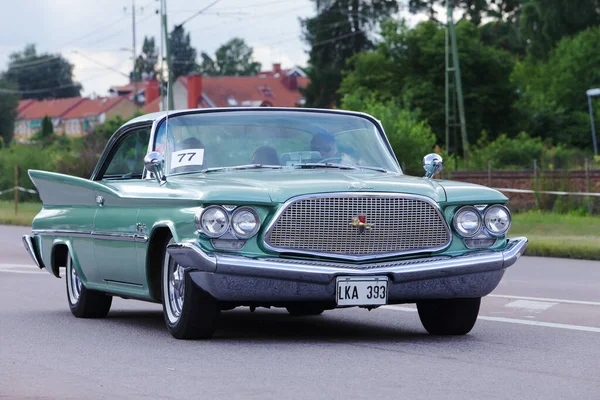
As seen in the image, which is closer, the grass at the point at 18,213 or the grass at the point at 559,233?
the grass at the point at 559,233

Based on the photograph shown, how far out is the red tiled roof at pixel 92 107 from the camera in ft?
557

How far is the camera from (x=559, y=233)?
2995cm

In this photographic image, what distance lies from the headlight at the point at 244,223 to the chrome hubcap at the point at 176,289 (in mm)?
566

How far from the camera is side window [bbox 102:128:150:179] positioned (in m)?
11.5

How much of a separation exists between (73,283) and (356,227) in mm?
3555

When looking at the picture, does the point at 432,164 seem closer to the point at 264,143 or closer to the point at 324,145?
the point at 324,145

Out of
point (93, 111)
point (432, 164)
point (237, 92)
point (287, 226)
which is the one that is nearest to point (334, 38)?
point (237, 92)

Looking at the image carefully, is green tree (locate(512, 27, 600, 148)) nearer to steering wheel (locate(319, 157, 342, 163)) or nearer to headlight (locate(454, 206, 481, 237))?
steering wheel (locate(319, 157, 342, 163))

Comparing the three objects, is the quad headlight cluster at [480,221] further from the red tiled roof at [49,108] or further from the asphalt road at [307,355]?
the red tiled roof at [49,108]

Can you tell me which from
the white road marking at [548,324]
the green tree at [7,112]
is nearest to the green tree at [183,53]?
the green tree at [7,112]

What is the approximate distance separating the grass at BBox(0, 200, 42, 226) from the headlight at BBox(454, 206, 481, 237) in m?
28.8

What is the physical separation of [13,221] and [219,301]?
30065 millimetres

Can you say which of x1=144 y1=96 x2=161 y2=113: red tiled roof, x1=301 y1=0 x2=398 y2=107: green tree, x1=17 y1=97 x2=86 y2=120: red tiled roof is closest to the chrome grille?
x1=301 y1=0 x2=398 y2=107: green tree

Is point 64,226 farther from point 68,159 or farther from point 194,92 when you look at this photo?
point 194,92
